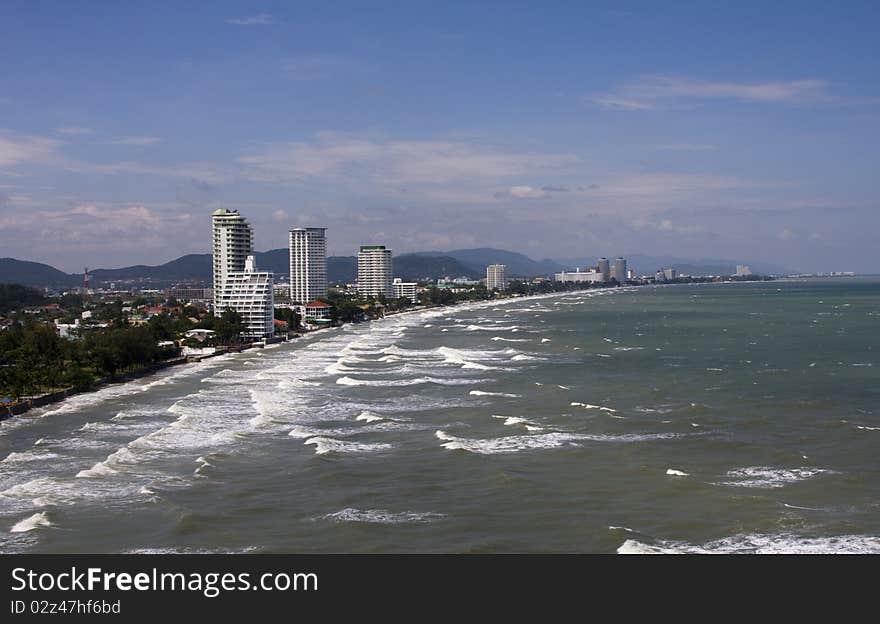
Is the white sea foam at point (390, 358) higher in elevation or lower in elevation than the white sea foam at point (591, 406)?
higher

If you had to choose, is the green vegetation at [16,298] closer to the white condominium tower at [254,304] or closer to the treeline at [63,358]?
the white condominium tower at [254,304]

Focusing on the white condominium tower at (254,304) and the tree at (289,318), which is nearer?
the white condominium tower at (254,304)

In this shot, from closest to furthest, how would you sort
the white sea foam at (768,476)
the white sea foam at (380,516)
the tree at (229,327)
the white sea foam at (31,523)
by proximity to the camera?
the white sea foam at (31,523), the white sea foam at (380,516), the white sea foam at (768,476), the tree at (229,327)

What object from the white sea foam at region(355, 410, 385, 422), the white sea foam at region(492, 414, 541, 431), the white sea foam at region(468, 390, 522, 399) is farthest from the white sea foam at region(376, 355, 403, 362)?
the white sea foam at region(492, 414, 541, 431)

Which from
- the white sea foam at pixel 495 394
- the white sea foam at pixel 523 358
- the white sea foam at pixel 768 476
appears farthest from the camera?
the white sea foam at pixel 523 358

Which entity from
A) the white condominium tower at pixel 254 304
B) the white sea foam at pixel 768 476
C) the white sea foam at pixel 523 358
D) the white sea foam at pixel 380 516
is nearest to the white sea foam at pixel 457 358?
the white sea foam at pixel 523 358

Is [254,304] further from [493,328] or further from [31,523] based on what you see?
[31,523]

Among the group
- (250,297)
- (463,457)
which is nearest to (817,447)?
(463,457)
